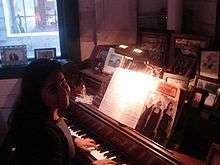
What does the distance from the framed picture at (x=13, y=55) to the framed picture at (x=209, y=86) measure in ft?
5.36

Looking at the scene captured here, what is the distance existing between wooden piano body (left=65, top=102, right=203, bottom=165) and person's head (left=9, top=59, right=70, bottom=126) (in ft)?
1.24

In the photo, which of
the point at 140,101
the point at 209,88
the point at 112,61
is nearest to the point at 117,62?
the point at 112,61

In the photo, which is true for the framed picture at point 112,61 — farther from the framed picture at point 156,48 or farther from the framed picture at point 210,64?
the framed picture at point 210,64

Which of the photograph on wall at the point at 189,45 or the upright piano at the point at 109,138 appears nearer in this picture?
the upright piano at the point at 109,138

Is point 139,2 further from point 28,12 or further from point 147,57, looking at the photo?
point 28,12

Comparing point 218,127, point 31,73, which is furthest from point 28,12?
point 218,127

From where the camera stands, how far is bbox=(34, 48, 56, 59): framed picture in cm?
306

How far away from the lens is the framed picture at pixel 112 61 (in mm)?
2426

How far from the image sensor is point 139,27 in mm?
2812

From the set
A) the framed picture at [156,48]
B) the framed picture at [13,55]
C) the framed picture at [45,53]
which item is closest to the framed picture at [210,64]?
the framed picture at [156,48]

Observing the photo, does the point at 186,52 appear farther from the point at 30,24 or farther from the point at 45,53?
the point at 30,24

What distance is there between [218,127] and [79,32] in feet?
5.60

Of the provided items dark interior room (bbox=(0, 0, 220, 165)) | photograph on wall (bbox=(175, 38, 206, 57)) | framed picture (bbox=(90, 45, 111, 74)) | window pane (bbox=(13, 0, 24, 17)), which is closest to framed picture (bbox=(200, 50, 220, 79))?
dark interior room (bbox=(0, 0, 220, 165))

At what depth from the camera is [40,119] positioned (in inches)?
69.0
